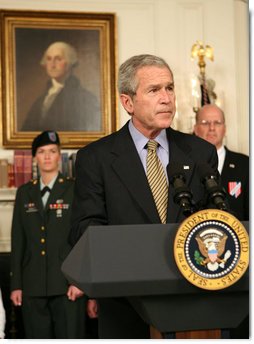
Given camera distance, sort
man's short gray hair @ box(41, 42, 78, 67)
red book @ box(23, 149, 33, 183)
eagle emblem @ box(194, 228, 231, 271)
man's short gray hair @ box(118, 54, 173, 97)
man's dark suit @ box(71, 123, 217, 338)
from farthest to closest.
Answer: man's short gray hair @ box(41, 42, 78, 67), red book @ box(23, 149, 33, 183), man's short gray hair @ box(118, 54, 173, 97), man's dark suit @ box(71, 123, 217, 338), eagle emblem @ box(194, 228, 231, 271)

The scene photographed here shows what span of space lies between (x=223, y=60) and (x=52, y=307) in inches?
130

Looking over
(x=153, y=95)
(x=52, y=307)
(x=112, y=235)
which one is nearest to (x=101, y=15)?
(x=52, y=307)

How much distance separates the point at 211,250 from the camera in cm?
198

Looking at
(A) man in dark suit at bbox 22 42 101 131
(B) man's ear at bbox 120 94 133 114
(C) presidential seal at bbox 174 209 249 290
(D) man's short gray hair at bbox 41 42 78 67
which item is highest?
(D) man's short gray hair at bbox 41 42 78 67

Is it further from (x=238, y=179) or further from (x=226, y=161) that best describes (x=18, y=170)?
(x=238, y=179)

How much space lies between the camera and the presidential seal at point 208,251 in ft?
6.50

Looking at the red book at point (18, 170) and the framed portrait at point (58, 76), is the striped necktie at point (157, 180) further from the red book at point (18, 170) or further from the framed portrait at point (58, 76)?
the framed portrait at point (58, 76)

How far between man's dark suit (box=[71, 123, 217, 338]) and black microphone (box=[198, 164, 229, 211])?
1.10 feet

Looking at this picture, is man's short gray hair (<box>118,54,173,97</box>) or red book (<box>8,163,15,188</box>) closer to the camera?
man's short gray hair (<box>118,54,173,97</box>)

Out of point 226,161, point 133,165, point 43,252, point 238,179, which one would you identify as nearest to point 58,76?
point 43,252

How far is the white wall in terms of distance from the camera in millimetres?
7586

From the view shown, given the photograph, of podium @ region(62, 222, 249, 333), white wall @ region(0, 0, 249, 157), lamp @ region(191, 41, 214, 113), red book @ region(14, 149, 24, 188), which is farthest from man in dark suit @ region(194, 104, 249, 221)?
podium @ region(62, 222, 249, 333)

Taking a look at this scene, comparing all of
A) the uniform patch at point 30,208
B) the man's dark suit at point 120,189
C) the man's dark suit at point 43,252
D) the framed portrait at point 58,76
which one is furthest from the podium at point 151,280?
the framed portrait at point 58,76

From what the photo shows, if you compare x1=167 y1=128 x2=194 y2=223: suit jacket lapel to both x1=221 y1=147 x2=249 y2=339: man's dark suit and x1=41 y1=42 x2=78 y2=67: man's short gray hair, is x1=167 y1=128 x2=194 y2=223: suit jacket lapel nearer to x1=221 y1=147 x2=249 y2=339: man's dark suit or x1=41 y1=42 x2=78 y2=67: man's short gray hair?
x1=221 y1=147 x2=249 y2=339: man's dark suit
